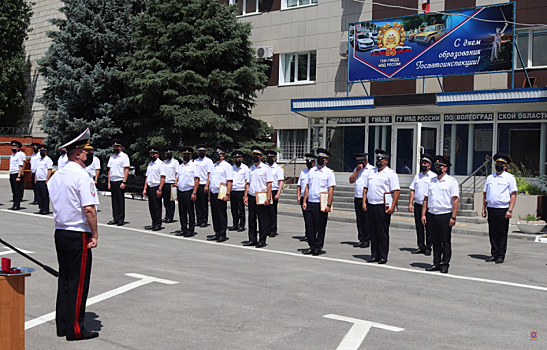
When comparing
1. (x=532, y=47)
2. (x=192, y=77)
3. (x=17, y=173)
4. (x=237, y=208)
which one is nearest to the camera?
(x=237, y=208)

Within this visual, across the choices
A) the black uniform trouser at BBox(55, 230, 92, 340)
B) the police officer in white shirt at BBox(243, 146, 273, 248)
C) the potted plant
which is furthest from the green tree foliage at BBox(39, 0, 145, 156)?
the black uniform trouser at BBox(55, 230, 92, 340)

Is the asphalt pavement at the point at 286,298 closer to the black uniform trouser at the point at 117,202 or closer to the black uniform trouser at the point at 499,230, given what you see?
the black uniform trouser at the point at 499,230

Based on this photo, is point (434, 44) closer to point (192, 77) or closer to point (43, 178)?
point (192, 77)

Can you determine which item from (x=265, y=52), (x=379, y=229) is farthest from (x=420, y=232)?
(x=265, y=52)

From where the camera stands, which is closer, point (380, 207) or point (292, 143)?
point (380, 207)

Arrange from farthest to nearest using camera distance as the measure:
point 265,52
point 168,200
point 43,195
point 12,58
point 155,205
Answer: point 12,58 < point 265,52 < point 43,195 < point 168,200 < point 155,205

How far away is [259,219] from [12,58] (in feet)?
118

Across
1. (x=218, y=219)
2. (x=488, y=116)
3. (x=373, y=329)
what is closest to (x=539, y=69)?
(x=488, y=116)

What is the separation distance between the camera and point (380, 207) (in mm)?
10867

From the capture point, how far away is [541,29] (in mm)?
22516

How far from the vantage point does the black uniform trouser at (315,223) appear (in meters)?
11.5

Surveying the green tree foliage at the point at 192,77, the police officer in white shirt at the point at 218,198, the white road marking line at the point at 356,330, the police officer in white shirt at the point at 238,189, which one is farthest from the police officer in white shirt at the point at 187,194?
the green tree foliage at the point at 192,77

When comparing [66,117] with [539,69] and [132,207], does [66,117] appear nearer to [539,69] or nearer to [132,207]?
[132,207]

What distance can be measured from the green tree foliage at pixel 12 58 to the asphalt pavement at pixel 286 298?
32.4m
